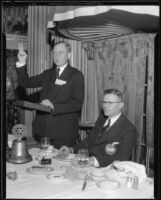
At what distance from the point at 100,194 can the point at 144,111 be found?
9.12 feet

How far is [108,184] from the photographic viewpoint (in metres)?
1.63

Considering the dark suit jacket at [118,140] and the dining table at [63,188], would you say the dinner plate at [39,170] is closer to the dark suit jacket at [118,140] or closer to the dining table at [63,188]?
the dining table at [63,188]

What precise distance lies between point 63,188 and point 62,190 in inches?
1.1

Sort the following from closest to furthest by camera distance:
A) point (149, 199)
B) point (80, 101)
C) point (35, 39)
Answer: point (149, 199), point (80, 101), point (35, 39)

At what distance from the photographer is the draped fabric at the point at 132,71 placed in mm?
3912

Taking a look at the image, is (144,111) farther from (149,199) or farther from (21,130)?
(149,199)

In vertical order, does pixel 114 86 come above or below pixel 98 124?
above

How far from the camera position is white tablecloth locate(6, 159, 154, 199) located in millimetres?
1556

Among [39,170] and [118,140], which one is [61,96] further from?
[39,170]

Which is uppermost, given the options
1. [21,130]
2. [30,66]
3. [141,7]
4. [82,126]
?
[141,7]

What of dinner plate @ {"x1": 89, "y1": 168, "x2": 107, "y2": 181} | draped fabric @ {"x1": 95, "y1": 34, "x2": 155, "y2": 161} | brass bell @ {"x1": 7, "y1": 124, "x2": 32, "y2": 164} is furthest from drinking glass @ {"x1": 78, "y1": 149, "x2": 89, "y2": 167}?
draped fabric @ {"x1": 95, "y1": 34, "x2": 155, "y2": 161}

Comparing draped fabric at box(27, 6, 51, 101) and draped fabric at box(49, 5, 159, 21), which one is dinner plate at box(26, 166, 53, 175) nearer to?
draped fabric at box(49, 5, 159, 21)

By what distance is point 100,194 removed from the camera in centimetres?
158

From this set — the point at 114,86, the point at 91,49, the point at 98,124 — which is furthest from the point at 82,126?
the point at 98,124
